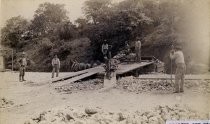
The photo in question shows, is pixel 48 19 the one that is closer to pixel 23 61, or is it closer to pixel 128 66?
pixel 23 61

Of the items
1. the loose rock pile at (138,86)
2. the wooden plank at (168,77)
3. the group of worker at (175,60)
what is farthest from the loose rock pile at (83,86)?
the wooden plank at (168,77)

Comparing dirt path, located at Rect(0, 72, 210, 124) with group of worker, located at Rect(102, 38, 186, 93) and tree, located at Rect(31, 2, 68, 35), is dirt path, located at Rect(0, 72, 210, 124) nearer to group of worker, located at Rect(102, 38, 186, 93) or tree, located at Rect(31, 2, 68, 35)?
group of worker, located at Rect(102, 38, 186, 93)

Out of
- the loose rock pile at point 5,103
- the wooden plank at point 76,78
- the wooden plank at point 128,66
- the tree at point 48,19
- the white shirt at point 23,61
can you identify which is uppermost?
the tree at point 48,19

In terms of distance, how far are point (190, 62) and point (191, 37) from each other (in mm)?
328

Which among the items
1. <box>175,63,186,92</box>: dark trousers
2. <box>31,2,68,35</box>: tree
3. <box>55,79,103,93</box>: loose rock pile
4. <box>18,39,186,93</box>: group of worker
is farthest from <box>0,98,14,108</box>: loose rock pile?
<box>175,63,186,92</box>: dark trousers

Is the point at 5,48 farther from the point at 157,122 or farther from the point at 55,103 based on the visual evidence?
the point at 157,122

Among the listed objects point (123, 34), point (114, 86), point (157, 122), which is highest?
point (123, 34)

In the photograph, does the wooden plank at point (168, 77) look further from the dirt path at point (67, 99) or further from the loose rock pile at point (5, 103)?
the loose rock pile at point (5, 103)

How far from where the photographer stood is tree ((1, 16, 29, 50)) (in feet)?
14.0

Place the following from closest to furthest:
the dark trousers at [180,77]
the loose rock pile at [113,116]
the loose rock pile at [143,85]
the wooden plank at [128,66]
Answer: the loose rock pile at [113,116] < the dark trousers at [180,77] < the loose rock pile at [143,85] < the wooden plank at [128,66]

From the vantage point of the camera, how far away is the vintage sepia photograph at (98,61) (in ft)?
14.0

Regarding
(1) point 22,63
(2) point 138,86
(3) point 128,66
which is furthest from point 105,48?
(3) point 128,66

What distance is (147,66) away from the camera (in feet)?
20.8

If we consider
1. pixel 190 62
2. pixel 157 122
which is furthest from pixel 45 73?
pixel 190 62
